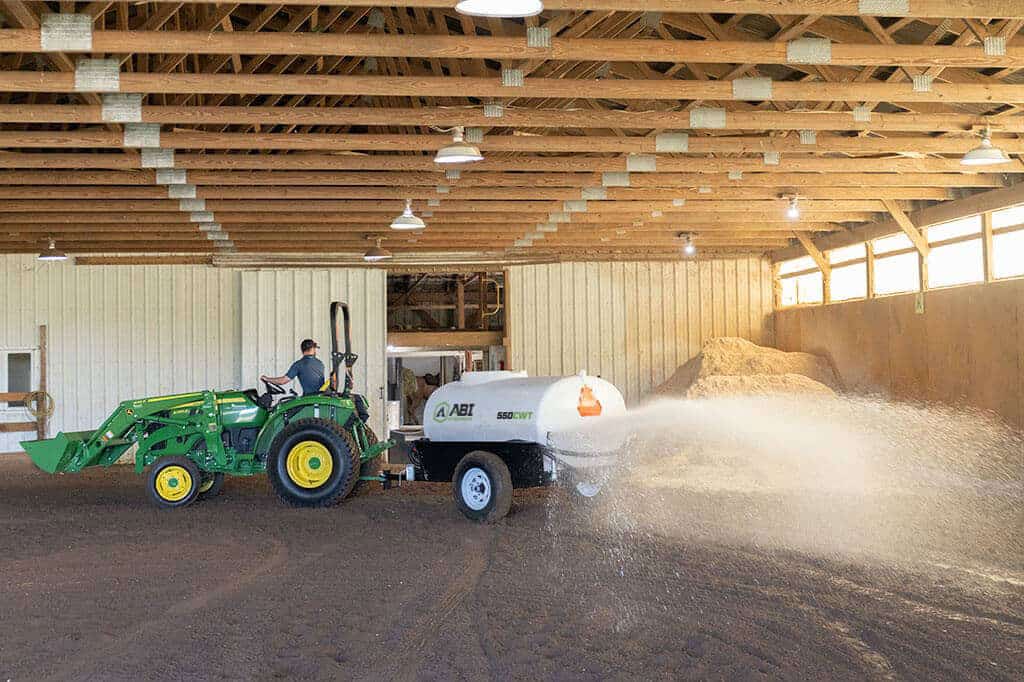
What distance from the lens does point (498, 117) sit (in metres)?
10.4

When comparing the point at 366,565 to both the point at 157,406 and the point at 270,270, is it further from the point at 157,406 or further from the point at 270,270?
the point at 270,270

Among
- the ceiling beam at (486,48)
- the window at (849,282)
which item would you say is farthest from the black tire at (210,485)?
the window at (849,282)

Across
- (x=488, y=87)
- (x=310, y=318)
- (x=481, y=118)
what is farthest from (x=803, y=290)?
(x=488, y=87)

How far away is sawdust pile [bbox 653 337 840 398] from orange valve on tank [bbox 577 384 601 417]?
228 inches

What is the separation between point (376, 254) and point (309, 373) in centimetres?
561

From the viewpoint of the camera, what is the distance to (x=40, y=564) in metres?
9.45

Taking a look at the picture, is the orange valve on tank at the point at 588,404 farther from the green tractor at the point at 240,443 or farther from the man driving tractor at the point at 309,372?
the man driving tractor at the point at 309,372

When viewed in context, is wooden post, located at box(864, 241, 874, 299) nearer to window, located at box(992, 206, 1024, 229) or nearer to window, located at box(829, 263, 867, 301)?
window, located at box(829, 263, 867, 301)

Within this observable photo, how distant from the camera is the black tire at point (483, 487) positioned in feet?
37.0

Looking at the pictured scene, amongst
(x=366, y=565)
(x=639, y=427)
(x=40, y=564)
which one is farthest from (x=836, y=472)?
(x=40, y=564)

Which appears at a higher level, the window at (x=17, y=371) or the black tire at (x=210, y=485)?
the window at (x=17, y=371)

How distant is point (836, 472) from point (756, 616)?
7.08 meters

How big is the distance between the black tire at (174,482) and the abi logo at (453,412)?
294cm

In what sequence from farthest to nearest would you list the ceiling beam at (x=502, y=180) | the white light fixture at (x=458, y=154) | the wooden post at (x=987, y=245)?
the wooden post at (x=987, y=245) < the ceiling beam at (x=502, y=180) < the white light fixture at (x=458, y=154)
